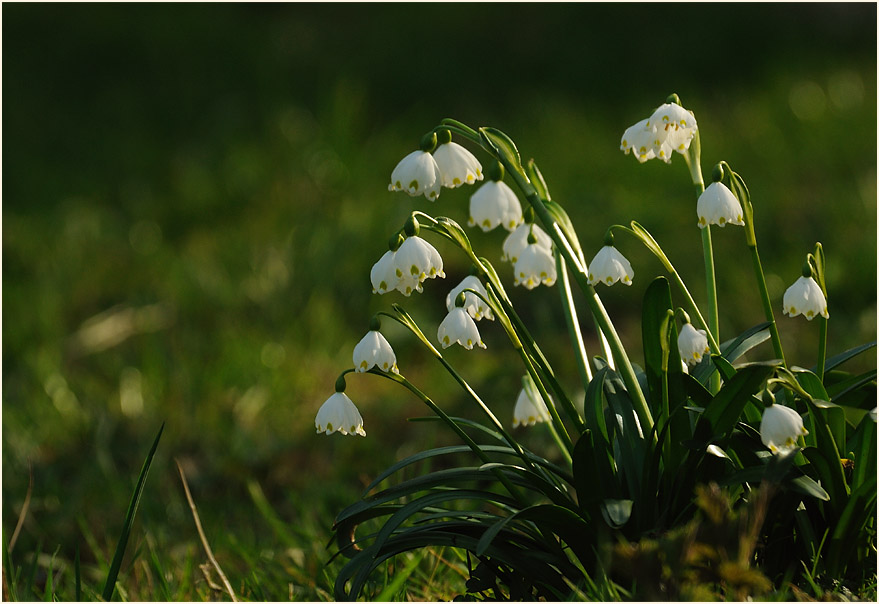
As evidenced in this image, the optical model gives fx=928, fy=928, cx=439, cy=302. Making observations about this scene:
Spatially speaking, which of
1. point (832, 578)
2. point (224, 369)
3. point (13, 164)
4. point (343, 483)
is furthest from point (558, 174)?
point (832, 578)

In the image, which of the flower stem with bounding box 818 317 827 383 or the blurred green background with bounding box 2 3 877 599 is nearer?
the flower stem with bounding box 818 317 827 383

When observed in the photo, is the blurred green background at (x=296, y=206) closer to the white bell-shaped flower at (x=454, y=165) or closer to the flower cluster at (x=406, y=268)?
the flower cluster at (x=406, y=268)

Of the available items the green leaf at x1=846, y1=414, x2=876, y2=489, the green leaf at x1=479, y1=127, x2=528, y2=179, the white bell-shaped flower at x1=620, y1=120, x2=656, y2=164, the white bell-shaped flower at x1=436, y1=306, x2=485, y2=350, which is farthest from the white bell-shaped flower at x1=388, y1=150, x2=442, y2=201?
the green leaf at x1=846, y1=414, x2=876, y2=489

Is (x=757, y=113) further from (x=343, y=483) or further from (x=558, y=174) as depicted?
(x=343, y=483)

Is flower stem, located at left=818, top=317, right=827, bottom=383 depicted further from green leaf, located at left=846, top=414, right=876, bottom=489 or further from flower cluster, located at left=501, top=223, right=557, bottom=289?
flower cluster, located at left=501, top=223, right=557, bottom=289

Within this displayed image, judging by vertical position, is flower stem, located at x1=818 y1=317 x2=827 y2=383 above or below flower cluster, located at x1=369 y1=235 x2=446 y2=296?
below

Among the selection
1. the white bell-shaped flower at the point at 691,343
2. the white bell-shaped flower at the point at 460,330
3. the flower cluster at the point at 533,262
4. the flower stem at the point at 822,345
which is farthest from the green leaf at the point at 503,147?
the flower stem at the point at 822,345
